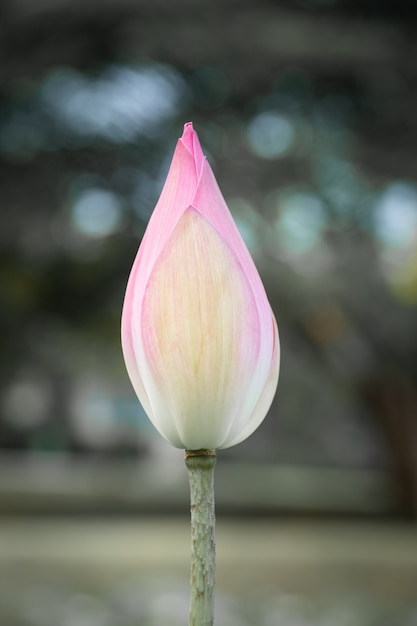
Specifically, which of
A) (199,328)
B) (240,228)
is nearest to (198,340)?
(199,328)

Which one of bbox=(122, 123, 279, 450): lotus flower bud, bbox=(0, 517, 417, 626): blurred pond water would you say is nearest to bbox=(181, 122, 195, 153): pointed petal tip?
bbox=(122, 123, 279, 450): lotus flower bud

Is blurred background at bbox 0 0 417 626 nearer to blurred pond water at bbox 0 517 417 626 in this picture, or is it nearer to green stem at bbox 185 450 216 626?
blurred pond water at bbox 0 517 417 626

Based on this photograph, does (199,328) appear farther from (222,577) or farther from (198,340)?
(222,577)

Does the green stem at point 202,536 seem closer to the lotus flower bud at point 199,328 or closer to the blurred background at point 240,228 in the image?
the lotus flower bud at point 199,328

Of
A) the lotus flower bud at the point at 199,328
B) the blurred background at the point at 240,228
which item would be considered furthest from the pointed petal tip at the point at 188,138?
the blurred background at the point at 240,228

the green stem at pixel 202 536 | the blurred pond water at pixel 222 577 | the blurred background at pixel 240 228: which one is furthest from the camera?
the blurred pond water at pixel 222 577

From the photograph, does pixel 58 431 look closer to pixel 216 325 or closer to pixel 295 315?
pixel 295 315
